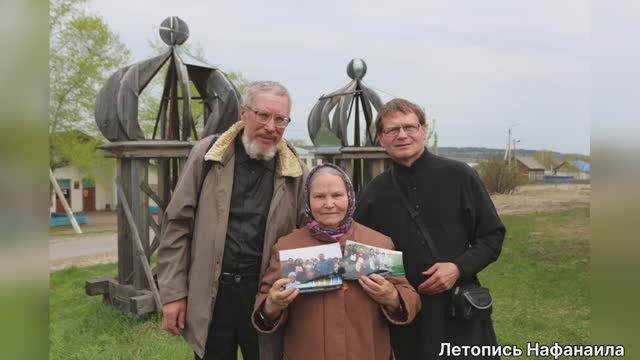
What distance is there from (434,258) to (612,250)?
1.16 meters

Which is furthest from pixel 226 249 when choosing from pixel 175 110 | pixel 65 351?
pixel 175 110

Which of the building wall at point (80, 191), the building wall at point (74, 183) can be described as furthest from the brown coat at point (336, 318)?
the building wall at point (74, 183)

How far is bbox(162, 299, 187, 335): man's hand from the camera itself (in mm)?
2514

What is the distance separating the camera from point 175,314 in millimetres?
2521

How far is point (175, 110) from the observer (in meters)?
6.61

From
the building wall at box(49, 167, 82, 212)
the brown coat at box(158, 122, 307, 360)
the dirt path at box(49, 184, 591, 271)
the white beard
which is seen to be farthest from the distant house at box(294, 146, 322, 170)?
the building wall at box(49, 167, 82, 212)

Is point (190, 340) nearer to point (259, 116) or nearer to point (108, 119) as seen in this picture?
point (259, 116)

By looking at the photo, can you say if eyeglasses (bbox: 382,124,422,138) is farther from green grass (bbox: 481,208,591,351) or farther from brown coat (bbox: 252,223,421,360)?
green grass (bbox: 481,208,591,351)

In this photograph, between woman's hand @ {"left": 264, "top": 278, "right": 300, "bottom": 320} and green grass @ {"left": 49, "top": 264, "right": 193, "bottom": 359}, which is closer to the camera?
woman's hand @ {"left": 264, "top": 278, "right": 300, "bottom": 320}

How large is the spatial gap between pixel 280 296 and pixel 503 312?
16.5 feet

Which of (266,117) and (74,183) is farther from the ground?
(266,117)

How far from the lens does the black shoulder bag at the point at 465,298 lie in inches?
92.3

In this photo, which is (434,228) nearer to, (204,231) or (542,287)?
(204,231)

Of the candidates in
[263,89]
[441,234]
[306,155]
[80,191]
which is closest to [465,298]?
[441,234]
